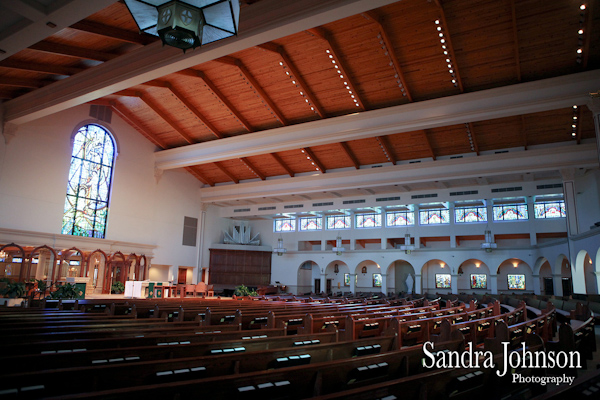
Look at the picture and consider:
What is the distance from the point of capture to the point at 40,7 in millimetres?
6988

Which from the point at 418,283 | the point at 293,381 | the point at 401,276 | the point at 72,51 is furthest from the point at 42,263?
the point at 401,276

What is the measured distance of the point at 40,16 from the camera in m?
7.09

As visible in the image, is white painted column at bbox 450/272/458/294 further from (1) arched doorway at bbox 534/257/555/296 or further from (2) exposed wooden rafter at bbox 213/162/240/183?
(2) exposed wooden rafter at bbox 213/162/240/183

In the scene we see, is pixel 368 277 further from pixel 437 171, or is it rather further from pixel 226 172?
pixel 226 172

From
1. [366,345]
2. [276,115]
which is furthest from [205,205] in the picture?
[366,345]

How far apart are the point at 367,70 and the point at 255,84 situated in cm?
360

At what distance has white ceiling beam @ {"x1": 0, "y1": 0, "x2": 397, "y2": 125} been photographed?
773 centimetres

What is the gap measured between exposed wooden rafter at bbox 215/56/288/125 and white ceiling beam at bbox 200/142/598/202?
410 cm

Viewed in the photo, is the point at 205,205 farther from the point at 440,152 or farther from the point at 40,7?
the point at 40,7

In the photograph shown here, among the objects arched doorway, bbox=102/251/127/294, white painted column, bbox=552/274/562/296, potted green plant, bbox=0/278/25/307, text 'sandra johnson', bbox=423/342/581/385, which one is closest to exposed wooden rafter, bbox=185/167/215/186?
arched doorway, bbox=102/251/127/294

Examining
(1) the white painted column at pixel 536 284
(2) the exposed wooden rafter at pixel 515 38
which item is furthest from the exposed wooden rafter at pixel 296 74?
(1) the white painted column at pixel 536 284

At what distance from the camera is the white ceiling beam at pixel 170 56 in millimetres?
7727

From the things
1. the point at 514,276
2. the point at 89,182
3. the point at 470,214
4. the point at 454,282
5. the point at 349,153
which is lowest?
the point at 454,282

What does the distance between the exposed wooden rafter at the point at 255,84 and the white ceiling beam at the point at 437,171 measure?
410 cm
